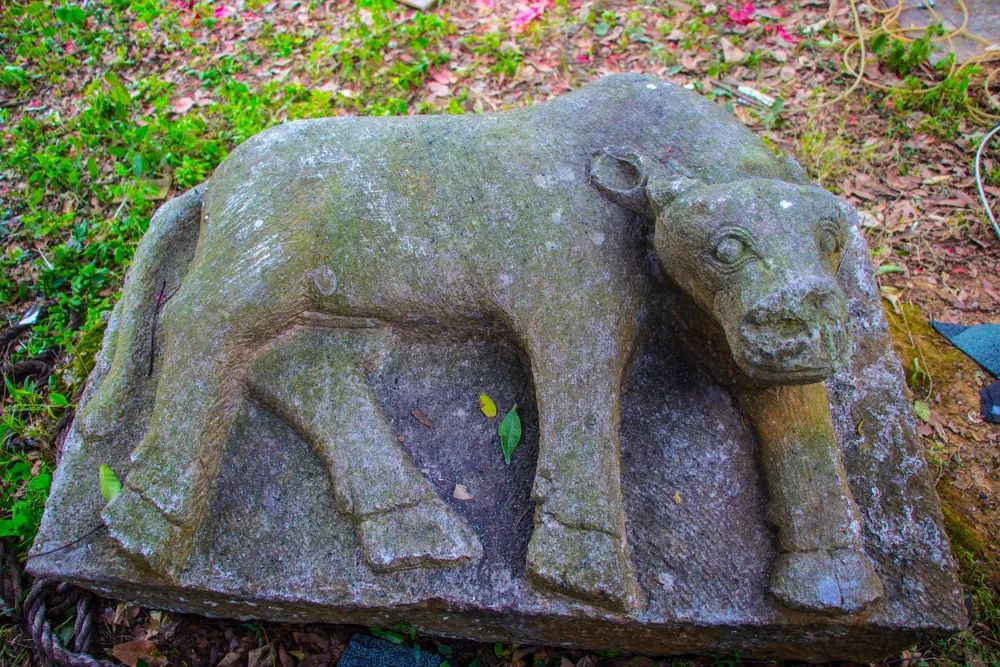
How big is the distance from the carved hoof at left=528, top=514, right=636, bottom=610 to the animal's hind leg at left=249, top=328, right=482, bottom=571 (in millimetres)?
235

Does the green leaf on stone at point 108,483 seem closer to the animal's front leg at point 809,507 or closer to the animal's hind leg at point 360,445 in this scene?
the animal's hind leg at point 360,445

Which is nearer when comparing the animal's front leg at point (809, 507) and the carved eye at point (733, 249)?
the carved eye at point (733, 249)

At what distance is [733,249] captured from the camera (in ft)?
6.83

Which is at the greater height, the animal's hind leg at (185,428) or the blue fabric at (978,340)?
the animal's hind leg at (185,428)

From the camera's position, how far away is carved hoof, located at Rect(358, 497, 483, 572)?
2312 mm

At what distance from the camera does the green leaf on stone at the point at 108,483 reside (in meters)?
2.50

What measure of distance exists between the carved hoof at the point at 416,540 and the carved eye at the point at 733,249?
115cm

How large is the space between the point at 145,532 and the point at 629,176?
1.93 metres

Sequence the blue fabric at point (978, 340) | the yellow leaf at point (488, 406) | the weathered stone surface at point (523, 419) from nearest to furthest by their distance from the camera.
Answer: the weathered stone surface at point (523, 419) < the yellow leaf at point (488, 406) < the blue fabric at point (978, 340)

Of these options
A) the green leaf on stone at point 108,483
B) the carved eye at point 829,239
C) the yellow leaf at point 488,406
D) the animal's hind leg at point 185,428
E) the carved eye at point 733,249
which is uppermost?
the carved eye at point 733,249

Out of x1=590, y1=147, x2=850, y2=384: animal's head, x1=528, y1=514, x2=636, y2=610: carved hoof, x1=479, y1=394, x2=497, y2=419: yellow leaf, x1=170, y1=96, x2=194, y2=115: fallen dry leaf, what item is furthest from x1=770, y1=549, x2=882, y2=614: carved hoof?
x1=170, y1=96, x2=194, y2=115: fallen dry leaf

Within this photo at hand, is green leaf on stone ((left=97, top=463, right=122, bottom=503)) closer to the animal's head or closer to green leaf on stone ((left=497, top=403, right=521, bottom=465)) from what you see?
green leaf on stone ((left=497, top=403, right=521, bottom=465))

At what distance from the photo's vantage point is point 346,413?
2434 mm

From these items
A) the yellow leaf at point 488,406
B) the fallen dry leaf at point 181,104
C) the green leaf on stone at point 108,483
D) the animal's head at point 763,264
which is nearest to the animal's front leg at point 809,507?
the animal's head at point 763,264
